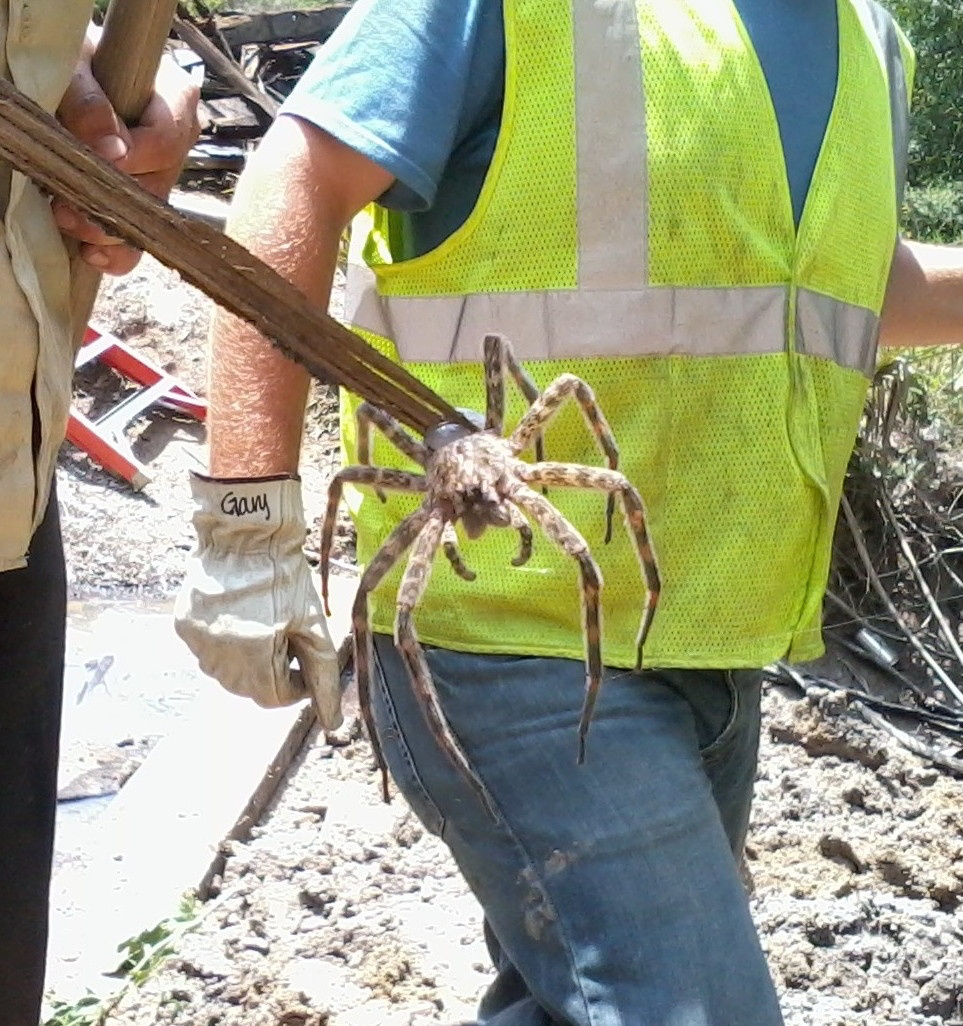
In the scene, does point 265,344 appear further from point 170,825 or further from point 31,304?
point 170,825

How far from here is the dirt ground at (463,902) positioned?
109 inches

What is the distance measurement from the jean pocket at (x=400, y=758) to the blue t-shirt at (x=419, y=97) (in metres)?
0.57

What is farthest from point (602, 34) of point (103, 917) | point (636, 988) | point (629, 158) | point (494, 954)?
point (103, 917)

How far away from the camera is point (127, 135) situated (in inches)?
54.4

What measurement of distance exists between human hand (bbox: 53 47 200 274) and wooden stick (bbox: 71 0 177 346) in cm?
3

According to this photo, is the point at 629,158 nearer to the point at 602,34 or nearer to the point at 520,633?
the point at 602,34

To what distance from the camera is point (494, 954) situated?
2385 mm

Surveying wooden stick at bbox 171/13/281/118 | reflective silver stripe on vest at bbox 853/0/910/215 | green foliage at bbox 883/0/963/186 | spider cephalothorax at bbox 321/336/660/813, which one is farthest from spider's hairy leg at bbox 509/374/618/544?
wooden stick at bbox 171/13/281/118

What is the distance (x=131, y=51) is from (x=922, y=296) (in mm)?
1497

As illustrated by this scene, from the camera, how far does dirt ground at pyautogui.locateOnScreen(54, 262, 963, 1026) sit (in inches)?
109

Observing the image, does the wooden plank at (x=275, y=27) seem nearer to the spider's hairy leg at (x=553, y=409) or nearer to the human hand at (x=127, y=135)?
the human hand at (x=127, y=135)

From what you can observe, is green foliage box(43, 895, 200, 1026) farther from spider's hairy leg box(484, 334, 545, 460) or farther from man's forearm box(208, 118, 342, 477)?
spider's hairy leg box(484, 334, 545, 460)

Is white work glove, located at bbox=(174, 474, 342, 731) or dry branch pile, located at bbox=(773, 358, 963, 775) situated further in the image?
dry branch pile, located at bbox=(773, 358, 963, 775)

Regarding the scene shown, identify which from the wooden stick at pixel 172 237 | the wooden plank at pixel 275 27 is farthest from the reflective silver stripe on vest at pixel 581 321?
the wooden plank at pixel 275 27
